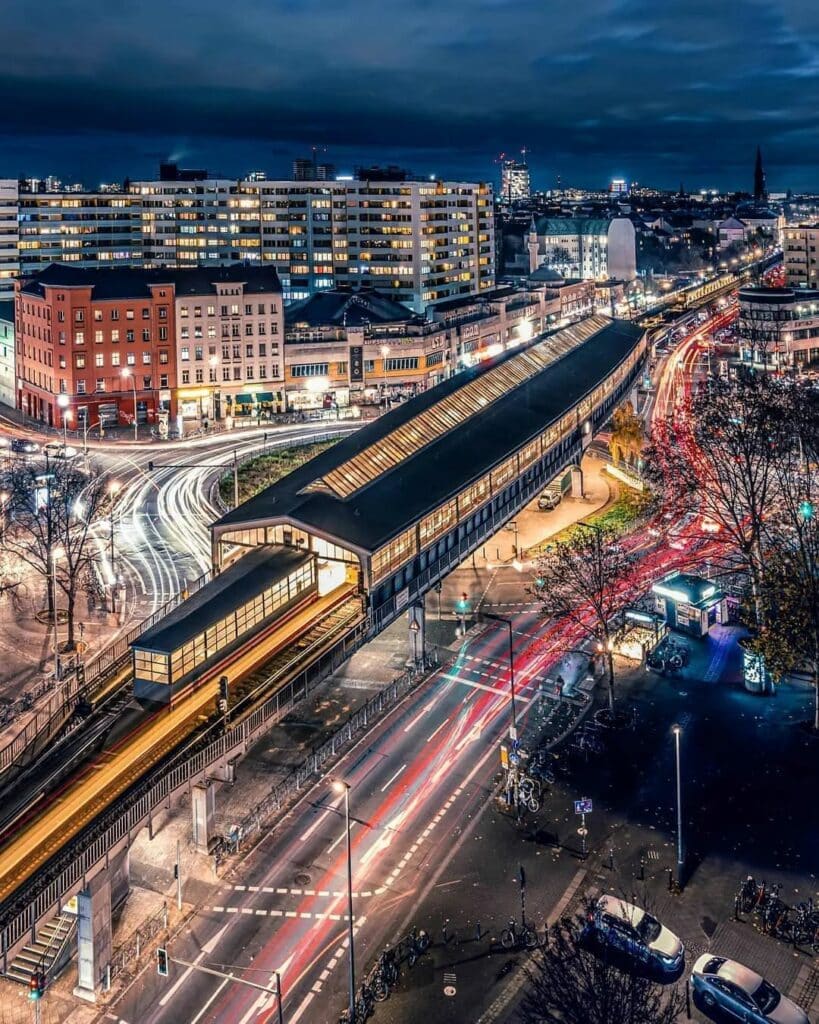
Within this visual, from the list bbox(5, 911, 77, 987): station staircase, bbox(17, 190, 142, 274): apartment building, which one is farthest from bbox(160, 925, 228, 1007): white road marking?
bbox(17, 190, 142, 274): apartment building

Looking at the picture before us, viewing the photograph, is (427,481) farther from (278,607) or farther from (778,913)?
(778,913)

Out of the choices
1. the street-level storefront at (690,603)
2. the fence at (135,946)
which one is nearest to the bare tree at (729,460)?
the street-level storefront at (690,603)

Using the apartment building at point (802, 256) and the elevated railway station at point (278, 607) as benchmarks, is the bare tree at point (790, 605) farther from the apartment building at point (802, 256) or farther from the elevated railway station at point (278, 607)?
the apartment building at point (802, 256)

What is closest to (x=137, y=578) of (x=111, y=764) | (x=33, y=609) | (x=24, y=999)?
(x=33, y=609)

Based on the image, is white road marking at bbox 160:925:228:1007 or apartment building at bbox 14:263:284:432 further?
apartment building at bbox 14:263:284:432

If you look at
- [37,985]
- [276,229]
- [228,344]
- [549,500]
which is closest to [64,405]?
[228,344]

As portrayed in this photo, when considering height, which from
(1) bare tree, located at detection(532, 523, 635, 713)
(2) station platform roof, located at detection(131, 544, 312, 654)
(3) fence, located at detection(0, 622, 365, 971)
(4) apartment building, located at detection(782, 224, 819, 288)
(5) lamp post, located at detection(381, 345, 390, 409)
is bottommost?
(3) fence, located at detection(0, 622, 365, 971)

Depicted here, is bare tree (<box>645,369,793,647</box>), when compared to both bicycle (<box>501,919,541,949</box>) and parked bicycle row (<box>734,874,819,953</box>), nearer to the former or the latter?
parked bicycle row (<box>734,874,819,953</box>)
